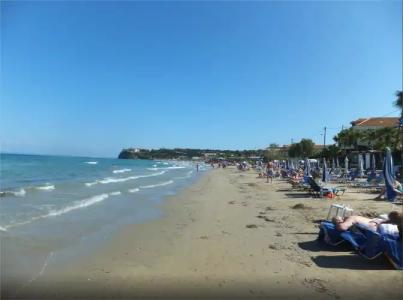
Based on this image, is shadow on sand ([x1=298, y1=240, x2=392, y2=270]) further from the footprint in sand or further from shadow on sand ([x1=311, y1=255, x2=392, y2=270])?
the footprint in sand

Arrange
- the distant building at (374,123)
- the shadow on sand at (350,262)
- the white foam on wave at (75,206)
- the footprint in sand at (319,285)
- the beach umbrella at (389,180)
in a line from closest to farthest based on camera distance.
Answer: the footprint in sand at (319,285) < the shadow on sand at (350,262) < the beach umbrella at (389,180) < the white foam on wave at (75,206) < the distant building at (374,123)

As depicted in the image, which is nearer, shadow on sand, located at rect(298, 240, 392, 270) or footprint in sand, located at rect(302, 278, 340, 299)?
footprint in sand, located at rect(302, 278, 340, 299)

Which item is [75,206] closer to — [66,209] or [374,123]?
[66,209]

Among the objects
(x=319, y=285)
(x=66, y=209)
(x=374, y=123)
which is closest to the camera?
(x=319, y=285)

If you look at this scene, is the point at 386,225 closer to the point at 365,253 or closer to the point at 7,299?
A: the point at 365,253

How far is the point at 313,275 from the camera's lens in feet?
20.6

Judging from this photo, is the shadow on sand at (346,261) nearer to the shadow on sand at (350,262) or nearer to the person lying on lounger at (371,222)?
the shadow on sand at (350,262)

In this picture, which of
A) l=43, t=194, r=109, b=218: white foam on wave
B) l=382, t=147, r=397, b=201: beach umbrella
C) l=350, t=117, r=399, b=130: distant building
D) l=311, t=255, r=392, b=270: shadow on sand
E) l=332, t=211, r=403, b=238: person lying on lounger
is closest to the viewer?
l=311, t=255, r=392, b=270: shadow on sand

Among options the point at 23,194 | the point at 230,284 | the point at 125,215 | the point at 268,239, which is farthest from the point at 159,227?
the point at 23,194

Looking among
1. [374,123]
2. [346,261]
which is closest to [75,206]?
[346,261]

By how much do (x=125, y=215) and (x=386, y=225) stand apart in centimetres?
923

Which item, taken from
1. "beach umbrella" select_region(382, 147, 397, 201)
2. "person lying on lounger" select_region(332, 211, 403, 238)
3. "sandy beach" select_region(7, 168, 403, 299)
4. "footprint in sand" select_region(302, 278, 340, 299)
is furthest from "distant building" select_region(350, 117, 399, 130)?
"footprint in sand" select_region(302, 278, 340, 299)

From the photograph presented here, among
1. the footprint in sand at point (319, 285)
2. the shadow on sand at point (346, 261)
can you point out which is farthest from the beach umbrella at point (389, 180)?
the footprint in sand at point (319, 285)

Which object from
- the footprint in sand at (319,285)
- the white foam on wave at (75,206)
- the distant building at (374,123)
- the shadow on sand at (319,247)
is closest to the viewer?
the footprint in sand at (319,285)
